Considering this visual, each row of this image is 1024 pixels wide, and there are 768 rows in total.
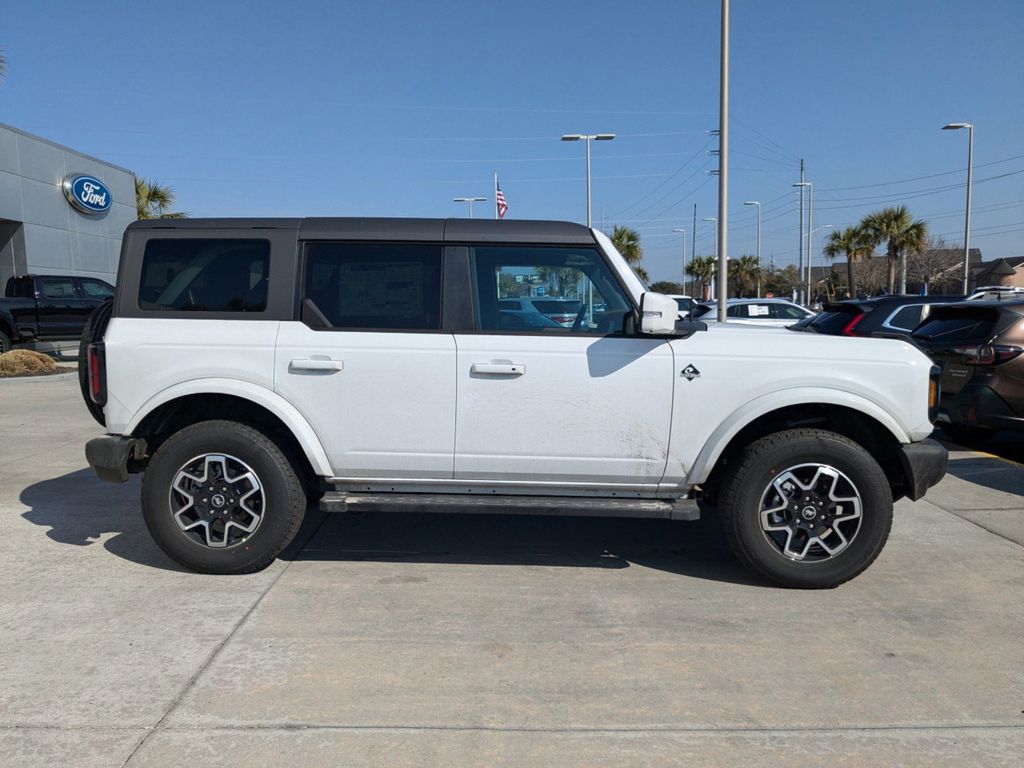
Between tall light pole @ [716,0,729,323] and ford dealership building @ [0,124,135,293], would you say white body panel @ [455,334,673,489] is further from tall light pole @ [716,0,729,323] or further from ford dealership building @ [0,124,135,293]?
ford dealership building @ [0,124,135,293]

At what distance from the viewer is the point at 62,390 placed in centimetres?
1310

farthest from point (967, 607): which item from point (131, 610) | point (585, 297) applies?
point (131, 610)

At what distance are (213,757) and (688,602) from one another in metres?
2.44

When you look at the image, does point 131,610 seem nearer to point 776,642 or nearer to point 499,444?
point 499,444

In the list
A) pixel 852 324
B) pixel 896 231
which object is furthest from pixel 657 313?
pixel 896 231

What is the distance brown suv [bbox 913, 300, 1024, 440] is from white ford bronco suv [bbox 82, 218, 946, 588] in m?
3.22

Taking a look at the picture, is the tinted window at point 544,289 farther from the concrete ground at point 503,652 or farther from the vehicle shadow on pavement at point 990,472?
the vehicle shadow on pavement at point 990,472

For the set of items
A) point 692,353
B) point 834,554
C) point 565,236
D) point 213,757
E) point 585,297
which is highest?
point 565,236

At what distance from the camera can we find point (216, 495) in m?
4.52

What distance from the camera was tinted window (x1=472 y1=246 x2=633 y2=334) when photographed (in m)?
4.51

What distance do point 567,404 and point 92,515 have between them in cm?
366

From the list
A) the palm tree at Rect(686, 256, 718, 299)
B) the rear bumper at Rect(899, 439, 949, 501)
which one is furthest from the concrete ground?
the palm tree at Rect(686, 256, 718, 299)

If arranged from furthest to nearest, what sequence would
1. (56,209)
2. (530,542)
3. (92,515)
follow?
(56,209) < (92,515) < (530,542)

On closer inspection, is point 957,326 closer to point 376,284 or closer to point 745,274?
point 376,284
